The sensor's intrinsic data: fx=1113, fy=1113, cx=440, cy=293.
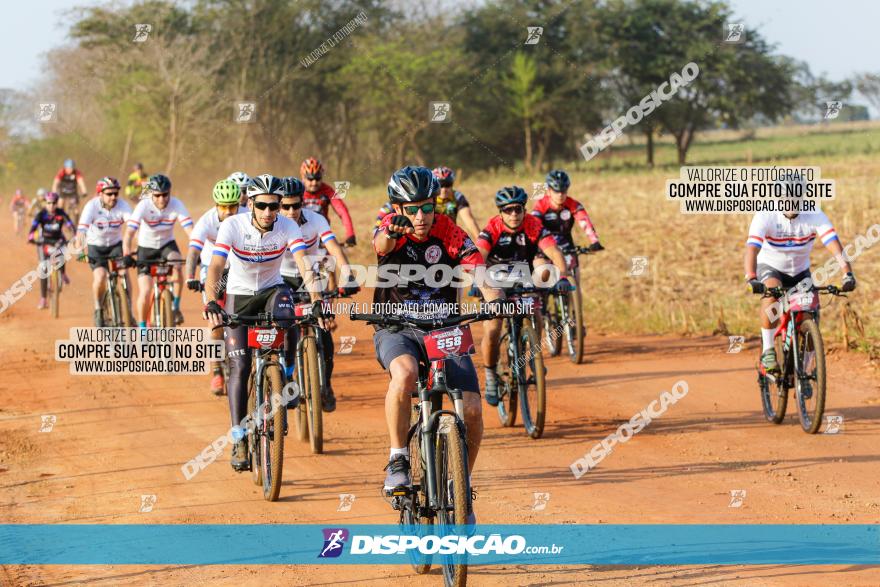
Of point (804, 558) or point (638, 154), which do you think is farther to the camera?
point (638, 154)

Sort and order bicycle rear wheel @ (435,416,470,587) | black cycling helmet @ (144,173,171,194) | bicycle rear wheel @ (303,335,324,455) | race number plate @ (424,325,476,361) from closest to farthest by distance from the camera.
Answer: bicycle rear wheel @ (435,416,470,587)
race number plate @ (424,325,476,361)
bicycle rear wheel @ (303,335,324,455)
black cycling helmet @ (144,173,171,194)

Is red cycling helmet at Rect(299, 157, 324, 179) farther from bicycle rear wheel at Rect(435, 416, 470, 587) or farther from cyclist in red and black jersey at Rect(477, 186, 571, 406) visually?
bicycle rear wheel at Rect(435, 416, 470, 587)

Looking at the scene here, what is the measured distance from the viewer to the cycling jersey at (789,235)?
10.6 meters

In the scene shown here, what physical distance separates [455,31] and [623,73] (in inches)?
343

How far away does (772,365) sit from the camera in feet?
35.1

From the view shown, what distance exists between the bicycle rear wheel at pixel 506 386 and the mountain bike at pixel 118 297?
5.70 metres

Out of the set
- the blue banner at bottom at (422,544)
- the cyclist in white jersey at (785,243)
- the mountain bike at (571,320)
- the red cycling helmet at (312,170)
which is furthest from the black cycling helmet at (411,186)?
the mountain bike at (571,320)

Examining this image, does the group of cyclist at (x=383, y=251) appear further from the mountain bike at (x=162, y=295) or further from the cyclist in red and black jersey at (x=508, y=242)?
the mountain bike at (x=162, y=295)

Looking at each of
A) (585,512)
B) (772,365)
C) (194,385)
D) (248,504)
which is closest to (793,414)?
(772,365)

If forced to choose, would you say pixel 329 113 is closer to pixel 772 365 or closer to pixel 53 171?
pixel 53 171

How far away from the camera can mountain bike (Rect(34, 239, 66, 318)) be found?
19.3 metres

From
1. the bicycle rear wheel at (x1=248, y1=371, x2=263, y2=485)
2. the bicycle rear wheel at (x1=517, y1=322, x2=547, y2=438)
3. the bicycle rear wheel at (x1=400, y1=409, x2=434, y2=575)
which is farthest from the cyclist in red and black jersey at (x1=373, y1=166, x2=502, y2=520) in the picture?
the bicycle rear wheel at (x1=517, y1=322, x2=547, y2=438)

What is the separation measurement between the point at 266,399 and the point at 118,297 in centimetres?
684

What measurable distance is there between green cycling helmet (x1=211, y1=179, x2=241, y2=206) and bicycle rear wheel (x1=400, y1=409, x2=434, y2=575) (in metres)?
4.60
